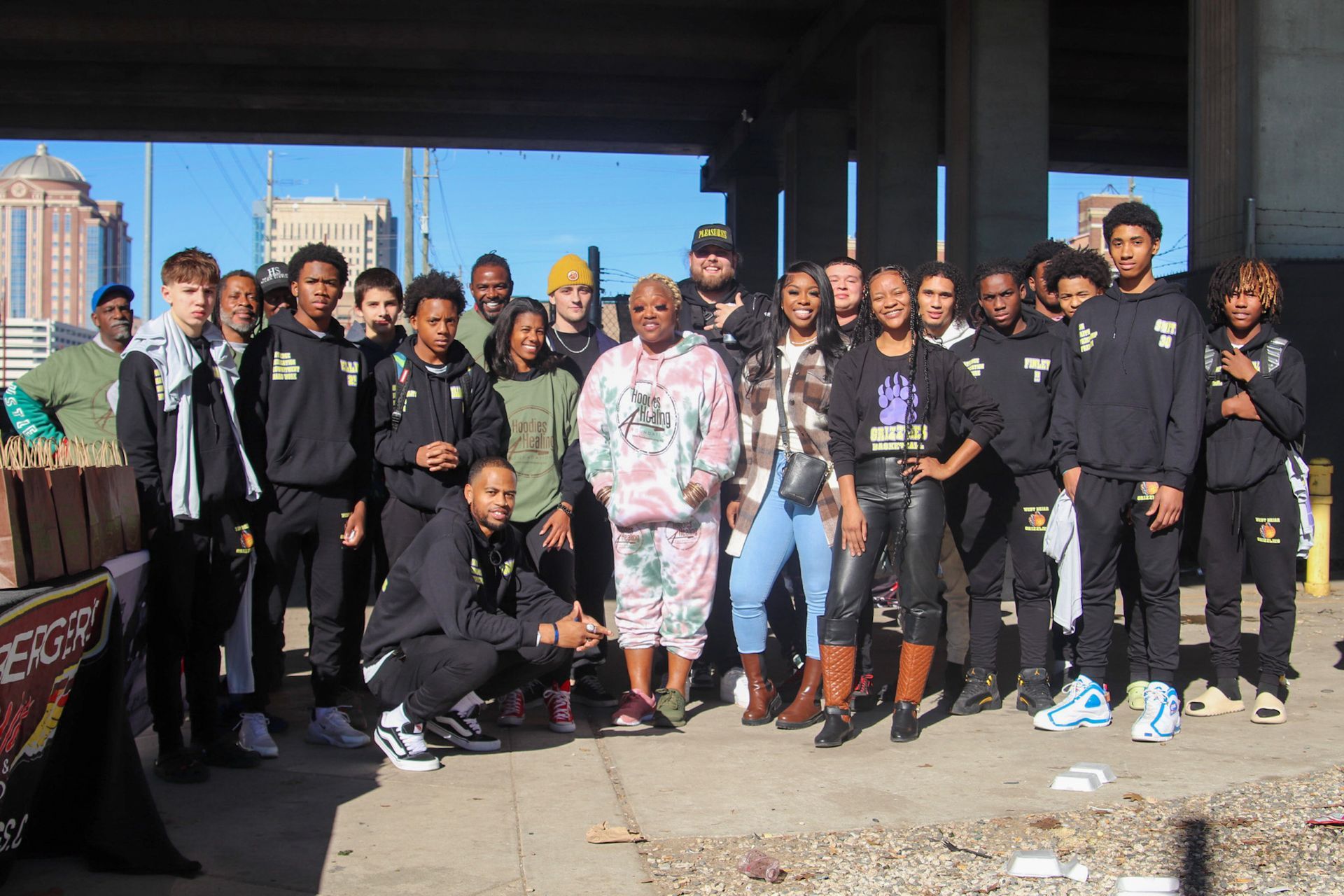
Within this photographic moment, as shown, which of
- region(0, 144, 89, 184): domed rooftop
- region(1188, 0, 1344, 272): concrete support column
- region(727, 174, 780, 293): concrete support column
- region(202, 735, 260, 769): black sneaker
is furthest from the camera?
region(0, 144, 89, 184): domed rooftop

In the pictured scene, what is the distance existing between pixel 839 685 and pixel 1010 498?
1.23 m

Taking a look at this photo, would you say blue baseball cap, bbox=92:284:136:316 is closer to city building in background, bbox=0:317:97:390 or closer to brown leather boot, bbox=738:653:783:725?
brown leather boot, bbox=738:653:783:725

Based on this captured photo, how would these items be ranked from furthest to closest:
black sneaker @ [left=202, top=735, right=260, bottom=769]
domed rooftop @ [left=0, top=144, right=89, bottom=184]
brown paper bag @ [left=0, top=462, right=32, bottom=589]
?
domed rooftop @ [left=0, top=144, right=89, bottom=184]
black sneaker @ [left=202, top=735, right=260, bottom=769]
brown paper bag @ [left=0, top=462, right=32, bottom=589]

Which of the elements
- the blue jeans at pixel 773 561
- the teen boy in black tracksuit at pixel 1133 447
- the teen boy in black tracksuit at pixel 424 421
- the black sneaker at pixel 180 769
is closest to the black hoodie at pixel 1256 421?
the teen boy in black tracksuit at pixel 1133 447

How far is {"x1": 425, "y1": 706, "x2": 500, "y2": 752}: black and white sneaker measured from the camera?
4.86 m

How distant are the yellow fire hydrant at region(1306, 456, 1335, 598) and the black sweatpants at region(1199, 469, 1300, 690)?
11.6 ft

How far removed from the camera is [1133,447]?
16.5 feet

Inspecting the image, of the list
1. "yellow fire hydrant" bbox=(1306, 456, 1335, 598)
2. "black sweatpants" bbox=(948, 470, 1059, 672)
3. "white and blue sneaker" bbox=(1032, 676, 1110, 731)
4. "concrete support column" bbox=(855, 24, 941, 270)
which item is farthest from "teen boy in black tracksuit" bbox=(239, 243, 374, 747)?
"concrete support column" bbox=(855, 24, 941, 270)

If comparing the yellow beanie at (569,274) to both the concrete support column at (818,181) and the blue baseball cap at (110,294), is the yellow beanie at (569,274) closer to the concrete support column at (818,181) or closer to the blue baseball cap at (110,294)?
the blue baseball cap at (110,294)

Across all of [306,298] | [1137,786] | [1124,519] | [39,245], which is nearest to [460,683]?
[306,298]

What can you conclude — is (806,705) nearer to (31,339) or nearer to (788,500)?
(788,500)

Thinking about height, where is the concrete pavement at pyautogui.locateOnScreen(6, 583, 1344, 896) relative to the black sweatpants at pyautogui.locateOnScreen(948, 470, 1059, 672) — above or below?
below

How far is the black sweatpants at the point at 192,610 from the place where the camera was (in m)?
4.39

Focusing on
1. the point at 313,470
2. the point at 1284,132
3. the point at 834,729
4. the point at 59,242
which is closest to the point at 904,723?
the point at 834,729
